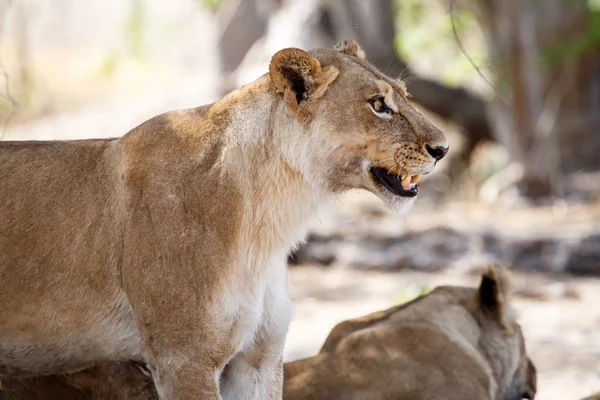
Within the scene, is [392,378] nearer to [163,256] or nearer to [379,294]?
[163,256]

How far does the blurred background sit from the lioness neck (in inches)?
92.1

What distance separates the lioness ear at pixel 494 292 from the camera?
5.61 m

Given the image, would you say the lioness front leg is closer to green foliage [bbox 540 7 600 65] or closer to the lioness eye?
→ the lioness eye

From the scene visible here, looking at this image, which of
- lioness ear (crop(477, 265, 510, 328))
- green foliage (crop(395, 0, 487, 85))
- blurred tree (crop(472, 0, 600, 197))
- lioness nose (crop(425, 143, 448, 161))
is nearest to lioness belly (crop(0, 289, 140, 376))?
lioness nose (crop(425, 143, 448, 161))

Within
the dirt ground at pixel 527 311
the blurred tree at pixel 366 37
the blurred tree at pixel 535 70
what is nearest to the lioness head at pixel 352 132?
the dirt ground at pixel 527 311

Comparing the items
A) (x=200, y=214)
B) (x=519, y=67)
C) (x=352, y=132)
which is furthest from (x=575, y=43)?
(x=200, y=214)

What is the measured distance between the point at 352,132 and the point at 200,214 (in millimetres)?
725

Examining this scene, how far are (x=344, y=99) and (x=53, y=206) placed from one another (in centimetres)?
134

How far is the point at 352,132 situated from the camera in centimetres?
416

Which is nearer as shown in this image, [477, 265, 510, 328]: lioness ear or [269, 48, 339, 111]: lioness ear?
[269, 48, 339, 111]: lioness ear

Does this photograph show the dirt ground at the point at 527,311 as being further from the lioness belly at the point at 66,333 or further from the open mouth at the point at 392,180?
the lioness belly at the point at 66,333

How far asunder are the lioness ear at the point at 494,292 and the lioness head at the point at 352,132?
5.18ft

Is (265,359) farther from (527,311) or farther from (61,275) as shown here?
(527,311)

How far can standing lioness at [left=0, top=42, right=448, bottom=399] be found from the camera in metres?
4.05
